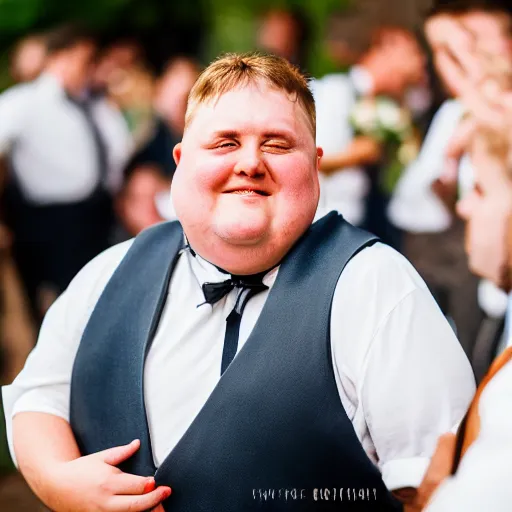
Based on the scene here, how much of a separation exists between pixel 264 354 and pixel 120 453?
21 centimetres

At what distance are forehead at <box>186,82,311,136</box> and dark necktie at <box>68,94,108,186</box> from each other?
1565 millimetres

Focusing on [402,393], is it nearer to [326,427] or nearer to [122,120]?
[326,427]

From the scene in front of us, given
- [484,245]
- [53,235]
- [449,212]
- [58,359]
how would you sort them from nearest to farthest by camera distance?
[58,359], [484,245], [449,212], [53,235]

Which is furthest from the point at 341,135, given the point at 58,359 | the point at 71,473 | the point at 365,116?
the point at 71,473

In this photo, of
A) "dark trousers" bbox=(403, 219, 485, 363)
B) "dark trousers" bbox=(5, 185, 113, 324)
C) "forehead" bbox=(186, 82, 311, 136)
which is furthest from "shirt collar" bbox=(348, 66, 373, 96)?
"forehead" bbox=(186, 82, 311, 136)

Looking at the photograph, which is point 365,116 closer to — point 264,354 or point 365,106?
point 365,106

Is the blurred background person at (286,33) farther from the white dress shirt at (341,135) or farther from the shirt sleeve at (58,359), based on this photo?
the shirt sleeve at (58,359)

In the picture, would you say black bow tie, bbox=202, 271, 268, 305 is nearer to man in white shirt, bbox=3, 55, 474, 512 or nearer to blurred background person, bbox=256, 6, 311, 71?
man in white shirt, bbox=3, 55, 474, 512

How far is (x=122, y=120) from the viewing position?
2.47 metres

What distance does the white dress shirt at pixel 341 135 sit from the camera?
5.02 feet

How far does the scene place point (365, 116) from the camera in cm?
188

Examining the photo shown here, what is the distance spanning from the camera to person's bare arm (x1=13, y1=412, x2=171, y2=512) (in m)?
0.85

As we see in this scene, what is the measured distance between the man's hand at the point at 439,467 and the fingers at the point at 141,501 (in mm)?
286

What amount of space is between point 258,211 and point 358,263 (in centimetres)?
13
